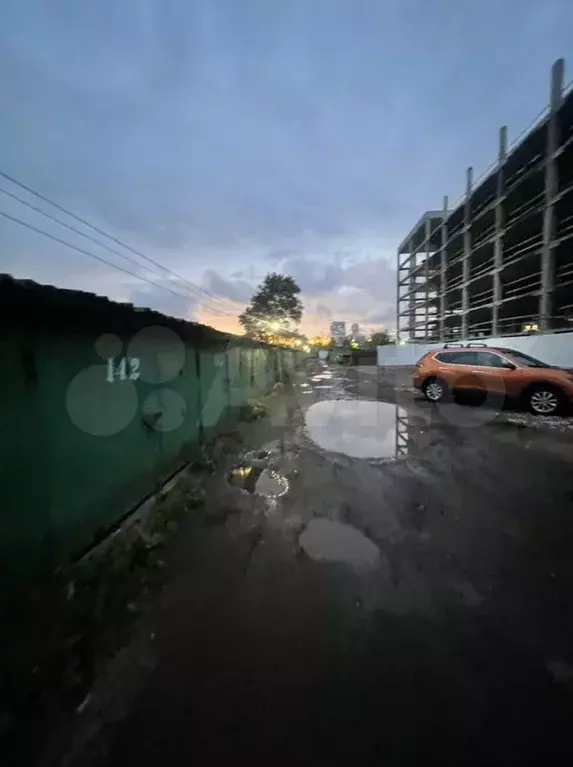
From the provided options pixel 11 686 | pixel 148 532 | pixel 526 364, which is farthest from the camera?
pixel 526 364

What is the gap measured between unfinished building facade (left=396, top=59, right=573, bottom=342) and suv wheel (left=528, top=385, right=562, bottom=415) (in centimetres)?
829

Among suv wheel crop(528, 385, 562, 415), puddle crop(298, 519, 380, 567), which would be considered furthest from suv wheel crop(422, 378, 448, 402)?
puddle crop(298, 519, 380, 567)

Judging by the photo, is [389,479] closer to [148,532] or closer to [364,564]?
[364,564]

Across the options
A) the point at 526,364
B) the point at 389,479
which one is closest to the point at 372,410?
the point at 526,364

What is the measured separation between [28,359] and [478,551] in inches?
164

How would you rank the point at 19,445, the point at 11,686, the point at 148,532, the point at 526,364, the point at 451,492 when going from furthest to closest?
→ the point at 526,364 < the point at 451,492 < the point at 148,532 < the point at 19,445 < the point at 11,686

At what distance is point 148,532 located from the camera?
147 inches

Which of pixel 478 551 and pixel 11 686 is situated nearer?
pixel 11 686

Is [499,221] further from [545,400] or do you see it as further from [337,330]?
[337,330]

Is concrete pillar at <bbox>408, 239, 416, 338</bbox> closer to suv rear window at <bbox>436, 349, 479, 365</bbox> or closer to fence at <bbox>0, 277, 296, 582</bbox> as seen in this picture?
suv rear window at <bbox>436, 349, 479, 365</bbox>

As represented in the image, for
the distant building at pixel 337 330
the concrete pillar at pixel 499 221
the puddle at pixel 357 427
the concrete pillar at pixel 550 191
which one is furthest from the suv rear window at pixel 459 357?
the distant building at pixel 337 330

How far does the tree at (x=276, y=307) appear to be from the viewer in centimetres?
6009

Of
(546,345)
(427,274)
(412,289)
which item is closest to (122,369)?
(546,345)

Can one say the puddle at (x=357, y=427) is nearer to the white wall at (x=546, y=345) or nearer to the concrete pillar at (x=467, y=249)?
the white wall at (x=546, y=345)
